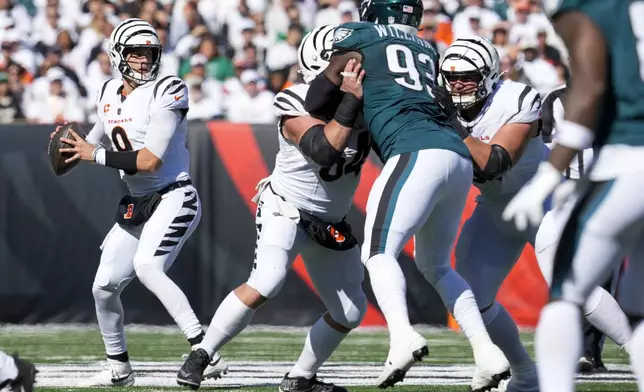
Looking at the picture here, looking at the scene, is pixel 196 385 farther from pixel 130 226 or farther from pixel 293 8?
pixel 293 8

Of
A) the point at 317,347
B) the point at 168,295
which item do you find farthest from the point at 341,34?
the point at 168,295

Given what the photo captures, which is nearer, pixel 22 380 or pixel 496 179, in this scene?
pixel 22 380

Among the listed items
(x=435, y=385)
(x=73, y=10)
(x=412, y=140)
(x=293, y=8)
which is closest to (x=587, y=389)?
(x=435, y=385)

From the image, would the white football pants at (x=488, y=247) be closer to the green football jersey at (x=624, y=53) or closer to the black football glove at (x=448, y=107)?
the black football glove at (x=448, y=107)

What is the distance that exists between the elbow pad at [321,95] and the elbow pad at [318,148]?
0.08 m

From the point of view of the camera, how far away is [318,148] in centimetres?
496

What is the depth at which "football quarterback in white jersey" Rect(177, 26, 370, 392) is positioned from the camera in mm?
5348

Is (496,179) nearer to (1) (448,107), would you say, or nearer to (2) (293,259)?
(1) (448,107)

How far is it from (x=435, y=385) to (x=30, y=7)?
9338mm

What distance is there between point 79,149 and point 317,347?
Result: 1592 millimetres

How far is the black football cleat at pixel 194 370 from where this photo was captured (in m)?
5.32

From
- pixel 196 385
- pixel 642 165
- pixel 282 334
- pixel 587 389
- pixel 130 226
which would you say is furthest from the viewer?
pixel 282 334

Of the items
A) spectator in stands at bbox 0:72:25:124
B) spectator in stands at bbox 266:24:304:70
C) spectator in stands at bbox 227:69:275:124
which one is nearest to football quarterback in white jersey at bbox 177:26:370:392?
spectator in stands at bbox 227:69:275:124

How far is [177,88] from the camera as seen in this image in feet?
20.6
